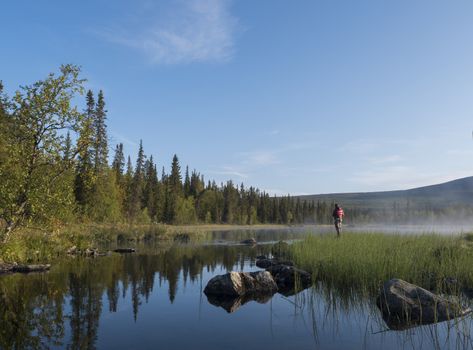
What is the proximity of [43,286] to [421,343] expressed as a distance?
12.6m

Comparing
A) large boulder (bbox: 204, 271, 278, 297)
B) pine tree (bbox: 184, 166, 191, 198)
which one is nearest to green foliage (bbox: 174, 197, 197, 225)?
pine tree (bbox: 184, 166, 191, 198)

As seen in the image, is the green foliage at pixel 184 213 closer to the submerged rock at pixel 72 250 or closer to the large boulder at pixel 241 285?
the submerged rock at pixel 72 250

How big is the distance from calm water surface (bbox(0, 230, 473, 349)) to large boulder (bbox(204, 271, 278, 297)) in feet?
1.83

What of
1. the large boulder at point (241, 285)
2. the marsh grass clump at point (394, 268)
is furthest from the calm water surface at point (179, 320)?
the marsh grass clump at point (394, 268)

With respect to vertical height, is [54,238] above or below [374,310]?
above

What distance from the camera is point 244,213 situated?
121 meters

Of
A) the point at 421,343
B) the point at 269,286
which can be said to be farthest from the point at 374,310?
the point at 269,286

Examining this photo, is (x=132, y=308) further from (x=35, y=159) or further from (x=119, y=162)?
(x=119, y=162)

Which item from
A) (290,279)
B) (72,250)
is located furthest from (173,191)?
(290,279)

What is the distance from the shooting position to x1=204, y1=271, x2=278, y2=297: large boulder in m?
13.4

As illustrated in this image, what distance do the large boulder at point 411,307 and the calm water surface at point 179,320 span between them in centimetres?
33

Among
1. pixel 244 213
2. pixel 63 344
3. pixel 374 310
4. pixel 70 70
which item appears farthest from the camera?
pixel 244 213

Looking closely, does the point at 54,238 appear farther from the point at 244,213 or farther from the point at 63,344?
the point at 244,213

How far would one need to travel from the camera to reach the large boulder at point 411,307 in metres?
9.37
